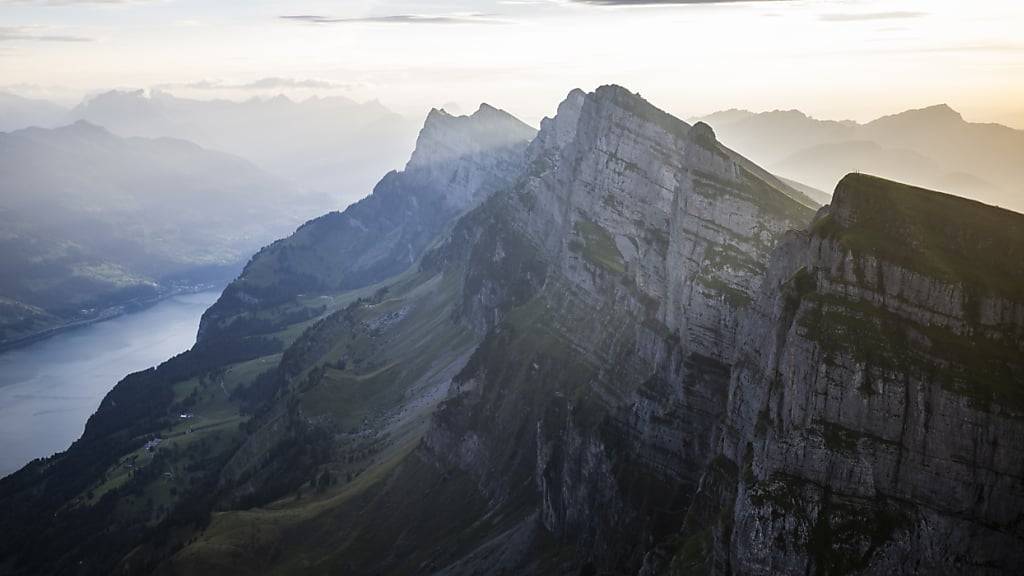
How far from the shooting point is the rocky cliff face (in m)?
61.0

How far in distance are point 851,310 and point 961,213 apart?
37.3 ft

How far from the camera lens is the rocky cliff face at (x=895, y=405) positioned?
61.0 m

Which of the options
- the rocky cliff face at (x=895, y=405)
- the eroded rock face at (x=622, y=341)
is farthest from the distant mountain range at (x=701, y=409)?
the eroded rock face at (x=622, y=341)

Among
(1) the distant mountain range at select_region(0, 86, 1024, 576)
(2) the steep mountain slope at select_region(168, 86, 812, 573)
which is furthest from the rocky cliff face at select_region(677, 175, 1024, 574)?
(2) the steep mountain slope at select_region(168, 86, 812, 573)

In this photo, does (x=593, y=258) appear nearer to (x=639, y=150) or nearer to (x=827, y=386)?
(x=639, y=150)

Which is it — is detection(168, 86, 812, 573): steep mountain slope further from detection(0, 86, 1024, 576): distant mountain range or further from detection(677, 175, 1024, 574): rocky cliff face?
detection(677, 175, 1024, 574): rocky cliff face

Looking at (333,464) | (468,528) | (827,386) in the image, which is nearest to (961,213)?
(827,386)

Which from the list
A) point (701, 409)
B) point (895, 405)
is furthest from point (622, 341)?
point (895, 405)

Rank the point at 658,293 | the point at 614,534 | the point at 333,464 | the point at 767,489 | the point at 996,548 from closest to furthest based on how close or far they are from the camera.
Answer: the point at 996,548 < the point at 767,489 < the point at 614,534 < the point at 658,293 < the point at 333,464

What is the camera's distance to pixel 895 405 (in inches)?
2469

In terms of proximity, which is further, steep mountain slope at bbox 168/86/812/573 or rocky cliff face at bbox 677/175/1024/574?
steep mountain slope at bbox 168/86/812/573

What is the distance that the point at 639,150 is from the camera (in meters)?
143

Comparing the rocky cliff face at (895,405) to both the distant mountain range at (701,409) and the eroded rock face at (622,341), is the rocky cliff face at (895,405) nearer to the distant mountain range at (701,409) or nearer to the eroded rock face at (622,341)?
the distant mountain range at (701,409)

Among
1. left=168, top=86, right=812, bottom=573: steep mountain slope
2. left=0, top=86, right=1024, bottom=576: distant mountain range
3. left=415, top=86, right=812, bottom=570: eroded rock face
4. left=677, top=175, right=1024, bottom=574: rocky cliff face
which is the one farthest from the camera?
left=168, top=86, right=812, bottom=573: steep mountain slope
